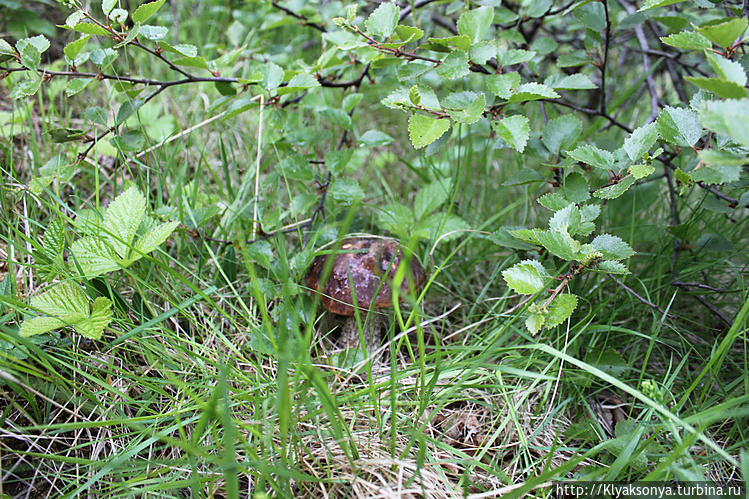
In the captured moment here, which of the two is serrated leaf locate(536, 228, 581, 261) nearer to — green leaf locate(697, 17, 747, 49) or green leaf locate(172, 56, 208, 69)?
green leaf locate(697, 17, 747, 49)

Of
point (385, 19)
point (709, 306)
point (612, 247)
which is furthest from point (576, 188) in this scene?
point (385, 19)

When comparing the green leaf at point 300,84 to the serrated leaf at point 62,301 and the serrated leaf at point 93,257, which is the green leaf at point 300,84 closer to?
the serrated leaf at point 93,257

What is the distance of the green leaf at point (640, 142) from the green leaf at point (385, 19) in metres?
0.66

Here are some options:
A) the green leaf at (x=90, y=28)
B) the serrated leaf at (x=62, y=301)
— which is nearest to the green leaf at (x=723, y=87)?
the green leaf at (x=90, y=28)

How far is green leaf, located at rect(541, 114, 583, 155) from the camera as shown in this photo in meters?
1.21

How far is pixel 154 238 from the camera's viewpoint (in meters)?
1.19

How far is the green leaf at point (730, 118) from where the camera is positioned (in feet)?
2.17

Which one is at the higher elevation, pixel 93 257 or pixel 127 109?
pixel 127 109

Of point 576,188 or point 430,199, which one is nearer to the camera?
point 576,188

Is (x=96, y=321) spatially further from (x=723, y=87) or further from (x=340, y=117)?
(x=723, y=87)

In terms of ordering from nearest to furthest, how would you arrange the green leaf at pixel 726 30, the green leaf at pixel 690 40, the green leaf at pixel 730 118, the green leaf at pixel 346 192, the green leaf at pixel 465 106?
the green leaf at pixel 730 118, the green leaf at pixel 726 30, the green leaf at pixel 690 40, the green leaf at pixel 465 106, the green leaf at pixel 346 192

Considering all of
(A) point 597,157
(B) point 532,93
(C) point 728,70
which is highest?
(C) point 728,70

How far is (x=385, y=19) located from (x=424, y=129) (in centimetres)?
33

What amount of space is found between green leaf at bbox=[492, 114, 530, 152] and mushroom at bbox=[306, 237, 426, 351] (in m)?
0.46
